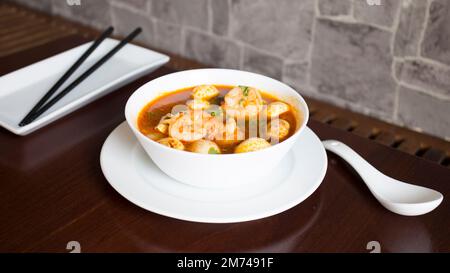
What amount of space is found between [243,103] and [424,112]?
2.93ft

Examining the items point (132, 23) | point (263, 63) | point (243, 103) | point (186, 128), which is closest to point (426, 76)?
point (263, 63)

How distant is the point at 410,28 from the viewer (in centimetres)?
148

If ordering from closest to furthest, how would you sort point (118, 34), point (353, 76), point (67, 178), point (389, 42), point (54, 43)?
point (67, 178) < point (54, 43) < point (389, 42) < point (353, 76) < point (118, 34)

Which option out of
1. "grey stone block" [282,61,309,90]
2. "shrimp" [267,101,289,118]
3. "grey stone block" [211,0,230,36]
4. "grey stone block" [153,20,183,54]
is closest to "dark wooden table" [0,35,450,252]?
"shrimp" [267,101,289,118]

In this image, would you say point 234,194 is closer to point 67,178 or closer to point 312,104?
point 67,178

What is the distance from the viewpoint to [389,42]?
1.54 m

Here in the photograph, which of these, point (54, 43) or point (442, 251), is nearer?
point (442, 251)

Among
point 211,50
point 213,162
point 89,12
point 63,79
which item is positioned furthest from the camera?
point 89,12

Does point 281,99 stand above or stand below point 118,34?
above

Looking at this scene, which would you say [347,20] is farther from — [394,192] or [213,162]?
[213,162]

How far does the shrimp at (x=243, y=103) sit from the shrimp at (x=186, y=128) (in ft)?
0.23

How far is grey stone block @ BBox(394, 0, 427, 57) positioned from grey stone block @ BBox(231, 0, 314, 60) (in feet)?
0.93
